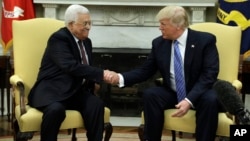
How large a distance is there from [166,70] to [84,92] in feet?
1.89

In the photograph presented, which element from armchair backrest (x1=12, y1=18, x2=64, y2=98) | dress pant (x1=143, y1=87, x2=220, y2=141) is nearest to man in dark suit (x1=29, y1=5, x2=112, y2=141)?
armchair backrest (x1=12, y1=18, x2=64, y2=98)

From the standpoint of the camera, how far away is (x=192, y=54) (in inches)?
102

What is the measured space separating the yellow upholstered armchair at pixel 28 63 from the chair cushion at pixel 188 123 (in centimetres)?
44

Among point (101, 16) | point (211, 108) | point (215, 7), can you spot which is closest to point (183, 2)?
point (215, 7)

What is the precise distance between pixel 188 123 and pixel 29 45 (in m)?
1.29

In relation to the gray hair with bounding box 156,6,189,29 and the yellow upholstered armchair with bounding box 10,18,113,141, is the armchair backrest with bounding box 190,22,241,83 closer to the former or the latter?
the gray hair with bounding box 156,6,189,29

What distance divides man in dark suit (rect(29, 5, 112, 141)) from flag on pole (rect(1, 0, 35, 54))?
1791 millimetres

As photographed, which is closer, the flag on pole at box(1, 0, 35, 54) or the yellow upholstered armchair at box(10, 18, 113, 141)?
the yellow upholstered armchair at box(10, 18, 113, 141)

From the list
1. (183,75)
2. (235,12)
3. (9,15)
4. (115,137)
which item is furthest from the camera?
(9,15)

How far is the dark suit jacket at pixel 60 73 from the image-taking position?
8.44ft

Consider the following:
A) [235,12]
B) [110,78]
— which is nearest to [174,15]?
[110,78]

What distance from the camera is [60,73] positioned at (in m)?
2.66

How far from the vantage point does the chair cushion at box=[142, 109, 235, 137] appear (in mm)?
2434

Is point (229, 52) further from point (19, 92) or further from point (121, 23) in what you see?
point (121, 23)
